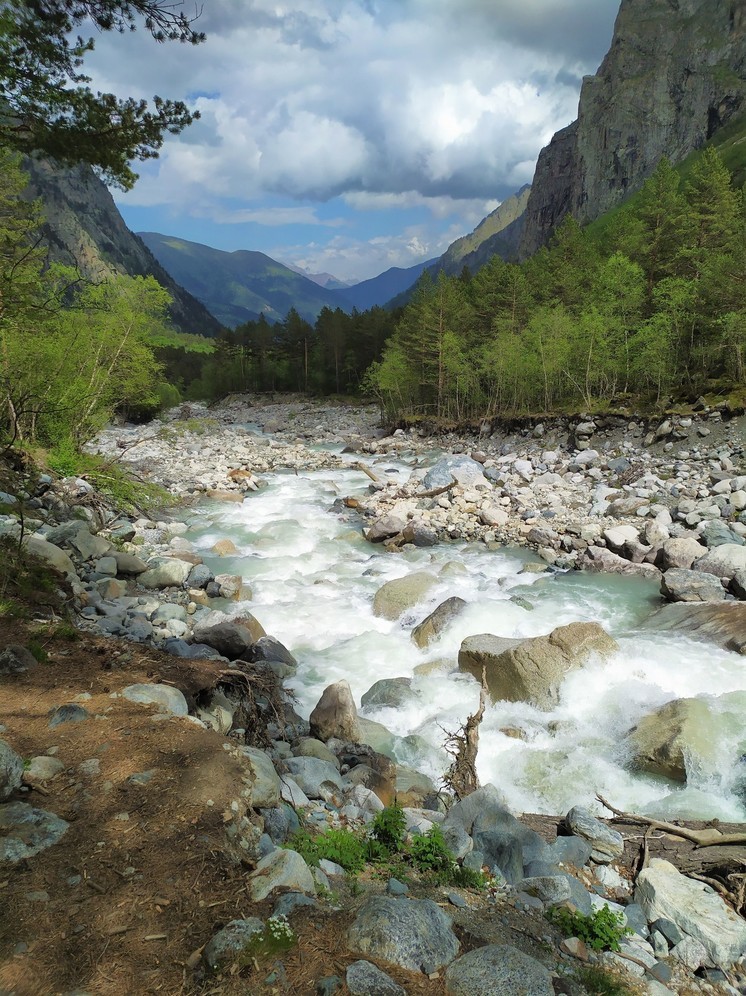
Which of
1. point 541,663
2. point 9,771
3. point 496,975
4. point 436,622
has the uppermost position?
point 9,771

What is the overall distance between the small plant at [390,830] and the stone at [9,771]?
3.33 meters

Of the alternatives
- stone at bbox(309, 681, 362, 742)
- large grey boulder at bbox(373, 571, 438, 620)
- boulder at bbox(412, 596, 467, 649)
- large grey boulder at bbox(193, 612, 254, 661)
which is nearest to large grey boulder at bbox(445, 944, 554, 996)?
stone at bbox(309, 681, 362, 742)

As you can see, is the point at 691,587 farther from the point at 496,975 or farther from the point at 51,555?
the point at 51,555

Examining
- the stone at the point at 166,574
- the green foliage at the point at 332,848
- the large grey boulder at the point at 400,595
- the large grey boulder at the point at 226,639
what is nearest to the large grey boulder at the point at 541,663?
the large grey boulder at the point at 400,595

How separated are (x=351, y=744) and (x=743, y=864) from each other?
16.6 ft

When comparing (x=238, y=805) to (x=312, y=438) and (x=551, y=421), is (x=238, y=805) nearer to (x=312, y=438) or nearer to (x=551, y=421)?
(x=551, y=421)

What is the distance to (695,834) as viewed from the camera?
6.31 meters

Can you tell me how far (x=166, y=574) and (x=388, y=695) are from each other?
23.5 feet

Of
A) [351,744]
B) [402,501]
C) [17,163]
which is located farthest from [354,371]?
[351,744]

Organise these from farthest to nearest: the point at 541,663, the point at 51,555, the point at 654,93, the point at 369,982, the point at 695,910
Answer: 1. the point at 654,93
2. the point at 51,555
3. the point at 541,663
4. the point at 695,910
5. the point at 369,982

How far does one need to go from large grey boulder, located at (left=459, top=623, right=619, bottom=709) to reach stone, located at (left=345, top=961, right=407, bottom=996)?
6.84 m

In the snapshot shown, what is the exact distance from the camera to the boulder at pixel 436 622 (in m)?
12.1

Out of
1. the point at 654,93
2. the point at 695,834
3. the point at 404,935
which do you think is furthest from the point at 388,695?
the point at 654,93

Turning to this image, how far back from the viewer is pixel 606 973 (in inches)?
155
